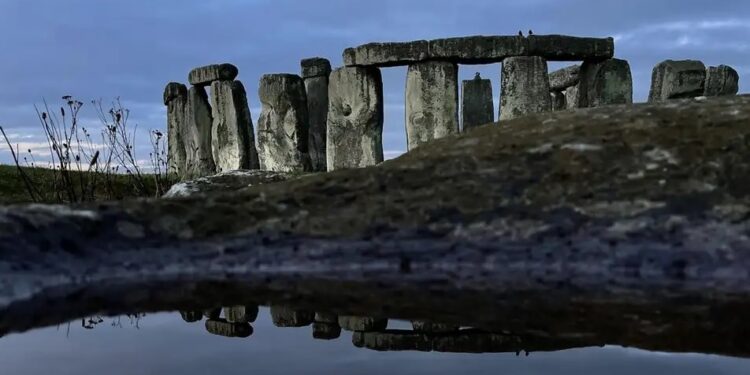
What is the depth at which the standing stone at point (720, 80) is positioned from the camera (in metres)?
16.7

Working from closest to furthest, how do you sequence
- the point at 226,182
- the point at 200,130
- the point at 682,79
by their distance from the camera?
the point at 226,182
the point at 682,79
the point at 200,130

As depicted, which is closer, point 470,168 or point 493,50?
point 470,168

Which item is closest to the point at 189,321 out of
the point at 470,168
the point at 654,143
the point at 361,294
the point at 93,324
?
the point at 93,324

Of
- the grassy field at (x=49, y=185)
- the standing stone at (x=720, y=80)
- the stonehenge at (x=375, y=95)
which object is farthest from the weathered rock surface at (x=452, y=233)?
the standing stone at (x=720, y=80)

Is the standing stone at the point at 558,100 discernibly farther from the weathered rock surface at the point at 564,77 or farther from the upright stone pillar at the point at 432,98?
the upright stone pillar at the point at 432,98

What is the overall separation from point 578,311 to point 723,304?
2.28ft

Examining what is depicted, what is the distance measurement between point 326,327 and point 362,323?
0.15 metres

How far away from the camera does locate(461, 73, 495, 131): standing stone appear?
15008 millimetres

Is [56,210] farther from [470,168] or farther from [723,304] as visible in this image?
[723,304]

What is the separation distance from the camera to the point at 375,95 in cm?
1386

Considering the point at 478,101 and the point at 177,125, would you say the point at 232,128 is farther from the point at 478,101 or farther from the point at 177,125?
the point at 478,101

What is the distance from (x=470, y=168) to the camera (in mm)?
6086

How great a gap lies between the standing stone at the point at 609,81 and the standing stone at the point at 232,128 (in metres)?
5.65

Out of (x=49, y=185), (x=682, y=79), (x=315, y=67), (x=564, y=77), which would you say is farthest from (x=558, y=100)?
(x=49, y=185)
